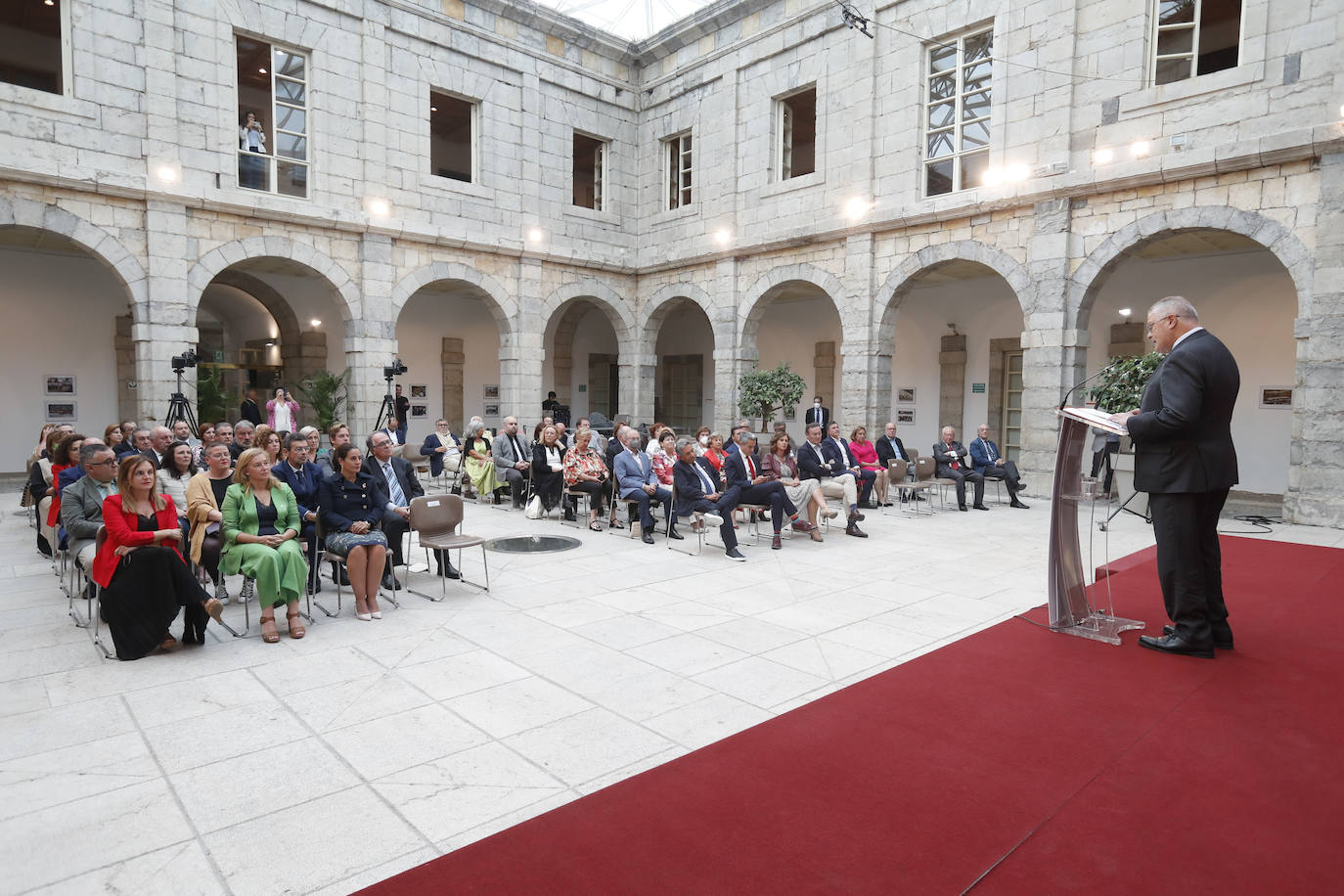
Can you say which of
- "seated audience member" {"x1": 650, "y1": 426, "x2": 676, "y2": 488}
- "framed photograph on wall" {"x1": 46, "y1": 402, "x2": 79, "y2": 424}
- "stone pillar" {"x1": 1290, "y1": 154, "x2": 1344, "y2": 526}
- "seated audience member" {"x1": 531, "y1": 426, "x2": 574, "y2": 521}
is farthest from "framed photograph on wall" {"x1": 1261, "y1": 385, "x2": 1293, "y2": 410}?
"framed photograph on wall" {"x1": 46, "y1": 402, "x2": 79, "y2": 424}

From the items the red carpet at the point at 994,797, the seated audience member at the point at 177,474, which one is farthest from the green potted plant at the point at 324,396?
the red carpet at the point at 994,797

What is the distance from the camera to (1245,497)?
11.2m

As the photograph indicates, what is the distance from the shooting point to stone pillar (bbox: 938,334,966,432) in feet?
48.4

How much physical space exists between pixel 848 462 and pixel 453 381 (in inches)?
410

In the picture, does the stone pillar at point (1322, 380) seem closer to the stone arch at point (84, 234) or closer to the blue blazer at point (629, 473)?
the blue blazer at point (629, 473)

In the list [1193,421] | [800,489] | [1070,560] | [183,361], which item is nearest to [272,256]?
[183,361]

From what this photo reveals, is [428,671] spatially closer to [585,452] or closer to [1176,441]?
[1176,441]

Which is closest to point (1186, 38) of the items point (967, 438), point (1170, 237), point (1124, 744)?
point (1170, 237)

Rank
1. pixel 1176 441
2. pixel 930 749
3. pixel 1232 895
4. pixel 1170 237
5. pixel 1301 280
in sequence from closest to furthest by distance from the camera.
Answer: pixel 1232 895 < pixel 930 749 < pixel 1176 441 < pixel 1301 280 < pixel 1170 237

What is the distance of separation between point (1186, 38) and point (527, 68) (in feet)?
33.6

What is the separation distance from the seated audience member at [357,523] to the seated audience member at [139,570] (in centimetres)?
92

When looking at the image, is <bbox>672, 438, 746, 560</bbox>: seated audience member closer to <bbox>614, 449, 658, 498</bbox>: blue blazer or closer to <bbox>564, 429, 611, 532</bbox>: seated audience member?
<bbox>614, 449, 658, 498</bbox>: blue blazer

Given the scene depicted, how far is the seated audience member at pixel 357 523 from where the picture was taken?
5.08m

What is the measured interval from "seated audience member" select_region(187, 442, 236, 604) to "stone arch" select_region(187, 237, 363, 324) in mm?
7041
